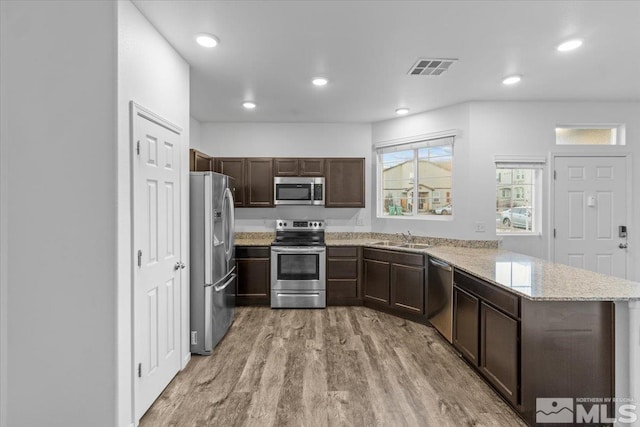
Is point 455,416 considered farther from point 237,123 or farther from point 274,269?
point 237,123

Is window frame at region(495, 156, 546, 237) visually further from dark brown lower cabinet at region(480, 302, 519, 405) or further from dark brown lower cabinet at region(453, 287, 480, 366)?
dark brown lower cabinet at region(480, 302, 519, 405)

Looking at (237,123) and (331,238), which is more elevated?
(237,123)

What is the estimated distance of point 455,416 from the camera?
2213 mm

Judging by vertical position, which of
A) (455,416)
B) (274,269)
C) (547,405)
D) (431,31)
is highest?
(431,31)

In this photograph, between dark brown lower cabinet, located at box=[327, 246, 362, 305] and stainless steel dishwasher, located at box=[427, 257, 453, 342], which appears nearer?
stainless steel dishwasher, located at box=[427, 257, 453, 342]

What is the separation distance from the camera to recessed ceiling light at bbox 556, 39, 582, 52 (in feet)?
8.40

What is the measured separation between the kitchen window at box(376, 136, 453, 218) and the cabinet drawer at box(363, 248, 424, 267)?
800 mm

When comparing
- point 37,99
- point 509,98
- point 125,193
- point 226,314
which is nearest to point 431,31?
point 509,98

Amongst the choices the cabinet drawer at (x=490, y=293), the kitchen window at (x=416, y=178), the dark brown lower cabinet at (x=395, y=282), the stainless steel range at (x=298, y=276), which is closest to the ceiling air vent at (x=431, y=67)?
Answer: the kitchen window at (x=416, y=178)

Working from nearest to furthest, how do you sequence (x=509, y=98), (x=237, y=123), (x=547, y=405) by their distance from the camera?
(x=547, y=405) < (x=509, y=98) < (x=237, y=123)

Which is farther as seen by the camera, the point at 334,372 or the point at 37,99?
the point at 334,372

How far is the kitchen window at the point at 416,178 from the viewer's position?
443 centimetres

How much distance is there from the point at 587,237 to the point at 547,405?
291 centimetres

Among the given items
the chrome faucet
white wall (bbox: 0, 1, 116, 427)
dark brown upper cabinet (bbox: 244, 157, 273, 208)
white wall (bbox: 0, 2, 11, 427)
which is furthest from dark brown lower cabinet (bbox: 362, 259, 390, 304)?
white wall (bbox: 0, 2, 11, 427)
